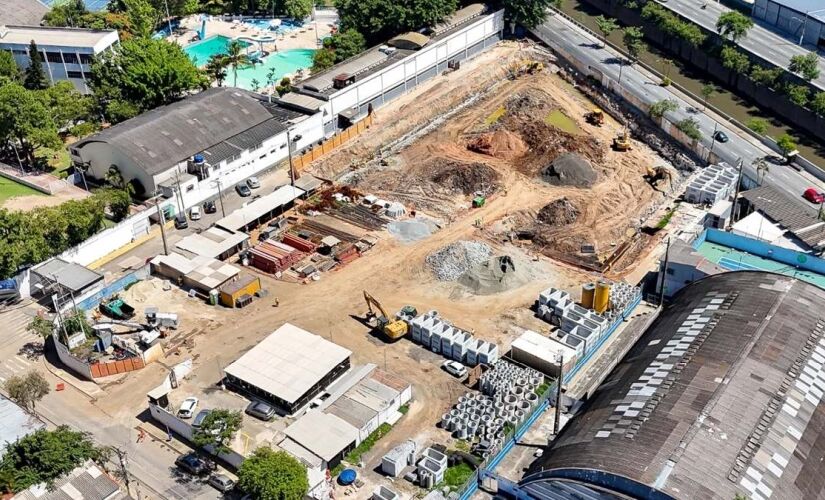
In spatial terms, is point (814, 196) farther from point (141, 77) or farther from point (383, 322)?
point (141, 77)

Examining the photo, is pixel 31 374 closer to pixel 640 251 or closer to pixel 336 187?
pixel 336 187

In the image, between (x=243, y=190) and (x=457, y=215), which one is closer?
(x=457, y=215)

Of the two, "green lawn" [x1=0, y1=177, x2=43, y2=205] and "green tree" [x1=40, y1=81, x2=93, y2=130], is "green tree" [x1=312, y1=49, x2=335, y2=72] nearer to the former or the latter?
"green tree" [x1=40, y1=81, x2=93, y2=130]

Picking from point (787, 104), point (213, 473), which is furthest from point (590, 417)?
point (787, 104)

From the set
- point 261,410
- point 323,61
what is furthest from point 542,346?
point 323,61

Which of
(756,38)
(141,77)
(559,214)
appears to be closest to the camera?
(559,214)

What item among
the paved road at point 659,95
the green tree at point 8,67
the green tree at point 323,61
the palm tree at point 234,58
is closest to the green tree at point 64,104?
the green tree at point 8,67
